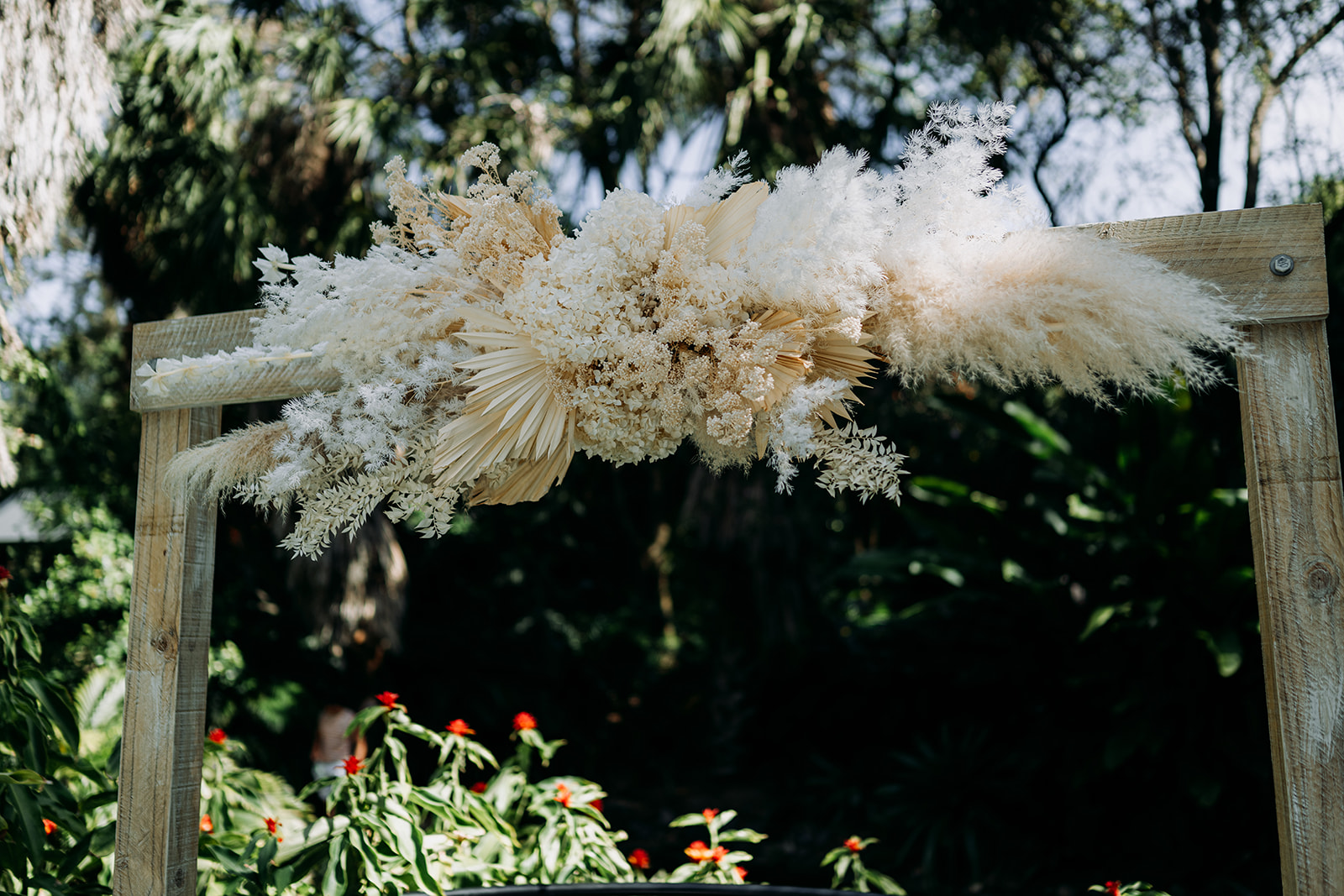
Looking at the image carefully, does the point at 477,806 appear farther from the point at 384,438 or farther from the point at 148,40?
the point at 148,40

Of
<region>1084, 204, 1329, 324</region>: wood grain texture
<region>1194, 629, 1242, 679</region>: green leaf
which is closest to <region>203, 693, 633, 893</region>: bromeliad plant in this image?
<region>1084, 204, 1329, 324</region>: wood grain texture

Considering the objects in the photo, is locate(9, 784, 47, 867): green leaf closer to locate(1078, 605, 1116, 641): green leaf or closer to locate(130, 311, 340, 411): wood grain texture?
locate(130, 311, 340, 411): wood grain texture

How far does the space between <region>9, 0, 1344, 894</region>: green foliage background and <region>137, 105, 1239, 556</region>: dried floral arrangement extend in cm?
235

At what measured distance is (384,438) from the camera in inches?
46.4

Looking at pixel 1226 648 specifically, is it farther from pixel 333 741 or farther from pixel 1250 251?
pixel 333 741

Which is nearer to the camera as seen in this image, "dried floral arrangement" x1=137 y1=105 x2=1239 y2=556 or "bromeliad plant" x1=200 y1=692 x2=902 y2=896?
"dried floral arrangement" x1=137 y1=105 x2=1239 y2=556

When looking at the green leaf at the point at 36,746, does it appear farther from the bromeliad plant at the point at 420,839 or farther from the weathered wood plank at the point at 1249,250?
the weathered wood plank at the point at 1249,250

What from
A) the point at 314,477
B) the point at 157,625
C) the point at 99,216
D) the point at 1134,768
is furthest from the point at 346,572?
the point at 1134,768

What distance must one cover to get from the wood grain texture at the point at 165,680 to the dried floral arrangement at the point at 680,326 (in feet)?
0.73

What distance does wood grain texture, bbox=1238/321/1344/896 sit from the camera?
96 cm

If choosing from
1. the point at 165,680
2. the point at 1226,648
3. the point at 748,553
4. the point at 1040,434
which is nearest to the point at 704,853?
the point at 165,680

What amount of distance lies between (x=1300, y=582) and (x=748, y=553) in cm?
358

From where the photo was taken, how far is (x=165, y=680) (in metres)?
1.38

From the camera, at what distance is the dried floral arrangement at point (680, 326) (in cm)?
102
